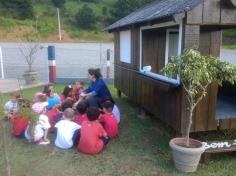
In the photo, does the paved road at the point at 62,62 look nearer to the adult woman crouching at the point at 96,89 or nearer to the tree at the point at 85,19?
the adult woman crouching at the point at 96,89

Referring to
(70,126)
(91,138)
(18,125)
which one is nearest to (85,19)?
(18,125)

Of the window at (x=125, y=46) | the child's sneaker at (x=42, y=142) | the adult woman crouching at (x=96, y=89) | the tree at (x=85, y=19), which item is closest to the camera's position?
the child's sneaker at (x=42, y=142)

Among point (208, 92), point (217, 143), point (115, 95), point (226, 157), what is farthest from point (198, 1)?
point (115, 95)

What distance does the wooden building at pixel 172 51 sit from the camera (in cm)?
484

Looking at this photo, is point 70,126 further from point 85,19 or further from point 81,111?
point 85,19

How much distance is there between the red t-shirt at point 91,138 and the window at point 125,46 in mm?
3596

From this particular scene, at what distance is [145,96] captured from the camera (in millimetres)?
7195

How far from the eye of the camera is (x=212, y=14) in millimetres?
4840

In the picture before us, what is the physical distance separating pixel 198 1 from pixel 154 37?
3.18 meters

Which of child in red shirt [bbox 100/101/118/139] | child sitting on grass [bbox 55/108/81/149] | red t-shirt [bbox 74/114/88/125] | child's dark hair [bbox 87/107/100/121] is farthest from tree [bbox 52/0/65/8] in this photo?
child's dark hair [bbox 87/107/100/121]

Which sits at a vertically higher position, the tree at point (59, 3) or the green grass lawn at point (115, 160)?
the tree at point (59, 3)

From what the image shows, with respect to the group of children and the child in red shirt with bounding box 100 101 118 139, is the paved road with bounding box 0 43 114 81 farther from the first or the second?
the child in red shirt with bounding box 100 101 118 139

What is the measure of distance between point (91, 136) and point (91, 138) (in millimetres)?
39

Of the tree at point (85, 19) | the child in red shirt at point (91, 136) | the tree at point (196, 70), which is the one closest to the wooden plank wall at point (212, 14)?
the tree at point (196, 70)
